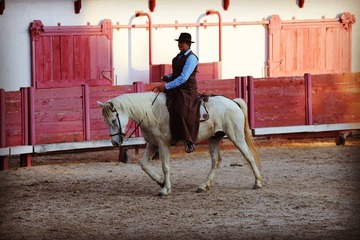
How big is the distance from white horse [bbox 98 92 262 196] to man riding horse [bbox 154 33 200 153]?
9 centimetres

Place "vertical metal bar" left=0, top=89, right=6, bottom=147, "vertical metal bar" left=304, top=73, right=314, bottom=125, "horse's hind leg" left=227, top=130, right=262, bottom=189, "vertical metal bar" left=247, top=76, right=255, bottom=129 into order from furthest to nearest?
"vertical metal bar" left=304, top=73, right=314, bottom=125
"vertical metal bar" left=247, top=76, right=255, bottom=129
"vertical metal bar" left=0, top=89, right=6, bottom=147
"horse's hind leg" left=227, top=130, right=262, bottom=189

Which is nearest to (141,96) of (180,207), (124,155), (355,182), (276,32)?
(180,207)

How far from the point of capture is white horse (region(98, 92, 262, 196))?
36.3 ft

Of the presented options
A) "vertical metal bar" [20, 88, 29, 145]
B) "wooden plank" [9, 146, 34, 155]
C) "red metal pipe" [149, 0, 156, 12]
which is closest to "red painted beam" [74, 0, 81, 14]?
"red metal pipe" [149, 0, 156, 12]

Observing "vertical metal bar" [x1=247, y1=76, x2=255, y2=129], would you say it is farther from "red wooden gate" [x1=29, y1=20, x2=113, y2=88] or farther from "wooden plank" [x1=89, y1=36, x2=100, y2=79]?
"wooden plank" [x1=89, y1=36, x2=100, y2=79]

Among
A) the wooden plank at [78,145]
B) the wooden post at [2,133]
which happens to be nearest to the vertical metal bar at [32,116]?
the wooden plank at [78,145]

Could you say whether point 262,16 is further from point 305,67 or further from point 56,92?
point 56,92

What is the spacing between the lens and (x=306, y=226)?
355 inches

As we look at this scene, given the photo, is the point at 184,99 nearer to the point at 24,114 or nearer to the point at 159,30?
the point at 24,114

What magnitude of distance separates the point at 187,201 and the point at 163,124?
96 centimetres

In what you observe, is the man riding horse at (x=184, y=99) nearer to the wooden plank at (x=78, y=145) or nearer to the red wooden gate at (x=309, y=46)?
the wooden plank at (x=78, y=145)

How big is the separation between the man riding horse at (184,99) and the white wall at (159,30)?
6905mm

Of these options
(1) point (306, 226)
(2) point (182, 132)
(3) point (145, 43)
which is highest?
(3) point (145, 43)

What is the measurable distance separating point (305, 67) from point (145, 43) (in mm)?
3209
